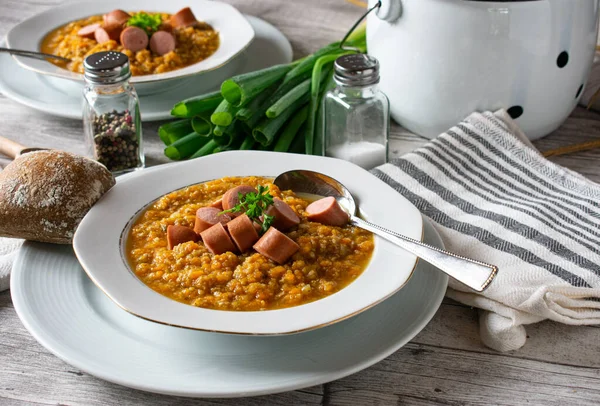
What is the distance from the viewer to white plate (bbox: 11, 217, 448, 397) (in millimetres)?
1374

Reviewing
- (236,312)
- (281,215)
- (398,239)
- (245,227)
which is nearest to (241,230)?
(245,227)

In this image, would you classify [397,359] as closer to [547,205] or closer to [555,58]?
[547,205]

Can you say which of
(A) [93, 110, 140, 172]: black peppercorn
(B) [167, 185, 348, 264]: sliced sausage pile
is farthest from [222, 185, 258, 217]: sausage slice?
(A) [93, 110, 140, 172]: black peppercorn

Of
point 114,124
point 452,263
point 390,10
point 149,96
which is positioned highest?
point 390,10

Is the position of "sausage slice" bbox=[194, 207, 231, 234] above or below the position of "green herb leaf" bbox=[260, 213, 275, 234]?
below

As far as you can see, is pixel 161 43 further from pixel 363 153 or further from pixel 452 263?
pixel 452 263

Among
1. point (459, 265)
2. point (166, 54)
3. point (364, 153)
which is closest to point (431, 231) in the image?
point (459, 265)

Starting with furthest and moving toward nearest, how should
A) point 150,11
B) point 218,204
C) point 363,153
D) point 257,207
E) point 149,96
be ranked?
point 150,11 → point 149,96 → point 363,153 → point 218,204 → point 257,207

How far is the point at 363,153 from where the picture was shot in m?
2.27

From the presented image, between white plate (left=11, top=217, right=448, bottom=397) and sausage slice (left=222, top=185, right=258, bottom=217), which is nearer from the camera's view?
white plate (left=11, top=217, right=448, bottom=397)

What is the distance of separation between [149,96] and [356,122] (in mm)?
754

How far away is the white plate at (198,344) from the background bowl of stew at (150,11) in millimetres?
990

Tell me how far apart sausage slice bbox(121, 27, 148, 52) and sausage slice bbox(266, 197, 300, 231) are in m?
1.16

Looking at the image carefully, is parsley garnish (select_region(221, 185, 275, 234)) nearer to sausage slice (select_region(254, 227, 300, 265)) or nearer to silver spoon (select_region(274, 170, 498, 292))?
sausage slice (select_region(254, 227, 300, 265))
